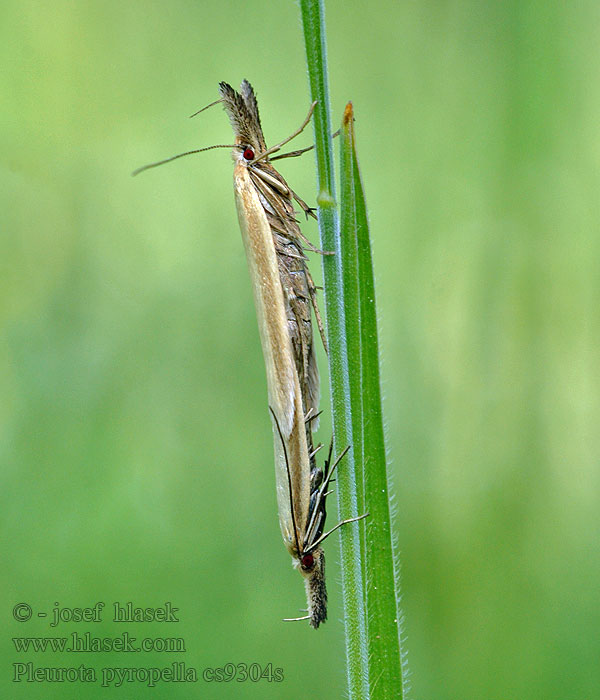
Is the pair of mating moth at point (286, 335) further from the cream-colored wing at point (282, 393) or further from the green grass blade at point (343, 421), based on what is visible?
the green grass blade at point (343, 421)

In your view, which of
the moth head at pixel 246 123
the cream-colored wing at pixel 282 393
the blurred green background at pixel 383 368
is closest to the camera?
Result: the cream-colored wing at pixel 282 393

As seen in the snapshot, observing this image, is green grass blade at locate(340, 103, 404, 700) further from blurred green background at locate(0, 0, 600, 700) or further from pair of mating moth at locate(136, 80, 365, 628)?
blurred green background at locate(0, 0, 600, 700)

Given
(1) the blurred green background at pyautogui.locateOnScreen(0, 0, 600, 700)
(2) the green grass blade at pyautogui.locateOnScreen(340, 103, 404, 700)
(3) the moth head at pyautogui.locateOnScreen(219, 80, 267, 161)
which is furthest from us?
(1) the blurred green background at pyautogui.locateOnScreen(0, 0, 600, 700)

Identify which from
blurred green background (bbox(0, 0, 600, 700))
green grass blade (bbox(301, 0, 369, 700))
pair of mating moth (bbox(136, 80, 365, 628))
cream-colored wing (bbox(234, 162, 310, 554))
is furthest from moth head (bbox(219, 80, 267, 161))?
blurred green background (bbox(0, 0, 600, 700))

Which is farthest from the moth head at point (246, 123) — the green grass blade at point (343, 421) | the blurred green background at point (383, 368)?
the blurred green background at point (383, 368)

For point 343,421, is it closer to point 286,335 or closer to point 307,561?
point 286,335

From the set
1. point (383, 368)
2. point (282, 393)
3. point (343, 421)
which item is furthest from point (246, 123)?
Answer: point (383, 368)
